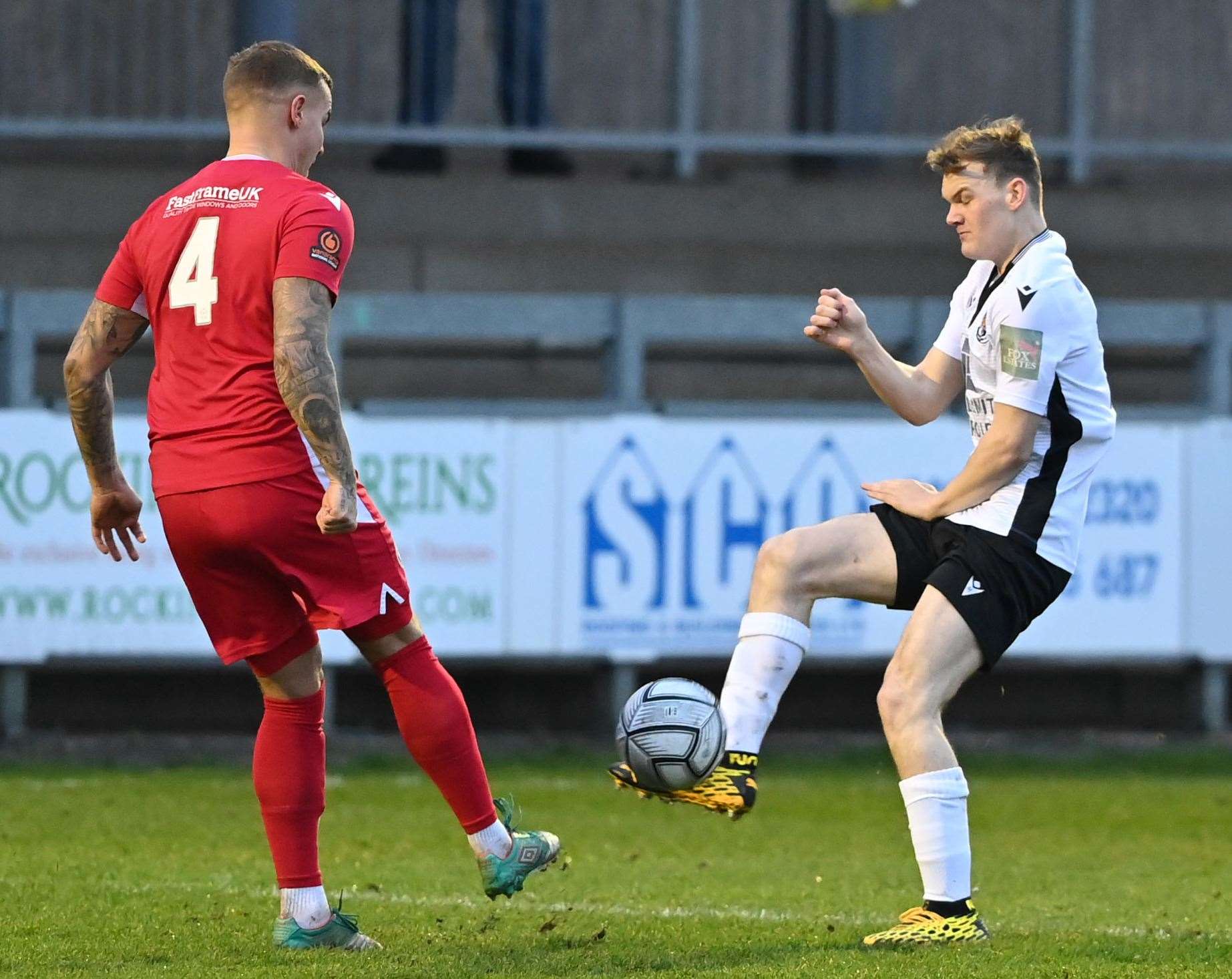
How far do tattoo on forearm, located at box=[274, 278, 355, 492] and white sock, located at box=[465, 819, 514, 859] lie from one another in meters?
0.97

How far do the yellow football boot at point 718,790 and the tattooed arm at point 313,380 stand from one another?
1.03m

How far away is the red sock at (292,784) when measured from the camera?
16.9ft

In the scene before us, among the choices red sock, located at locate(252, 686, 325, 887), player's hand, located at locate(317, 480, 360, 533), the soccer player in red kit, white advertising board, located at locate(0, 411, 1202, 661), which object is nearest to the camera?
player's hand, located at locate(317, 480, 360, 533)

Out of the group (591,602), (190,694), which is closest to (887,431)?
(591,602)

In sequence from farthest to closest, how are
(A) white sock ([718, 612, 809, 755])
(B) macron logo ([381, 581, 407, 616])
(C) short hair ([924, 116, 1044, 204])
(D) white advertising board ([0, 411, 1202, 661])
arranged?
(D) white advertising board ([0, 411, 1202, 661]) < (A) white sock ([718, 612, 809, 755]) < (C) short hair ([924, 116, 1044, 204]) < (B) macron logo ([381, 581, 407, 616])

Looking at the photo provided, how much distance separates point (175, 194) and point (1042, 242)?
2.18 metres

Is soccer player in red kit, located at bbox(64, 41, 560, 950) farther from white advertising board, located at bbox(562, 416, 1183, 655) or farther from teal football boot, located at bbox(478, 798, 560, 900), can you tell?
white advertising board, located at bbox(562, 416, 1183, 655)

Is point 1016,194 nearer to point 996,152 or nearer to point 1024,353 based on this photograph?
point 996,152

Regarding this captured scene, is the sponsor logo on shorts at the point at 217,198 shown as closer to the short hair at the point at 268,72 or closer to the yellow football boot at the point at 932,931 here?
the short hair at the point at 268,72

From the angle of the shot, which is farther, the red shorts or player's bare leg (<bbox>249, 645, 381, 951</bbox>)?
player's bare leg (<bbox>249, 645, 381, 951</bbox>)

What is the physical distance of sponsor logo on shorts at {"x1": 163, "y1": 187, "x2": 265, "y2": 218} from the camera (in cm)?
500

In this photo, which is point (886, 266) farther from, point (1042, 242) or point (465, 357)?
point (1042, 242)

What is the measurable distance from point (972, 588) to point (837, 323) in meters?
0.80

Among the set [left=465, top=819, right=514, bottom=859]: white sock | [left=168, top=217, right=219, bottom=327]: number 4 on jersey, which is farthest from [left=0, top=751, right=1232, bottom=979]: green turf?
[left=168, top=217, right=219, bottom=327]: number 4 on jersey
